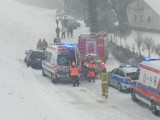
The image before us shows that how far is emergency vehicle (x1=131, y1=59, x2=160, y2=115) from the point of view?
20094mm

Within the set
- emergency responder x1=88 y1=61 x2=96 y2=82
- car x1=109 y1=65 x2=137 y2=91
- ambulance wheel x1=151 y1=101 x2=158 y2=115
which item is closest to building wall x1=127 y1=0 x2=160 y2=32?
emergency responder x1=88 y1=61 x2=96 y2=82

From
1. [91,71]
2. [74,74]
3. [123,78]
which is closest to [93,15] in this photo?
[91,71]

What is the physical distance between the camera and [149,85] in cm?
2100

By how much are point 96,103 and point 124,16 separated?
4188cm

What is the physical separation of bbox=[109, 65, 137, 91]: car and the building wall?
1440 inches

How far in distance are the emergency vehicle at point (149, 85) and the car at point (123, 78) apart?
1.44 metres

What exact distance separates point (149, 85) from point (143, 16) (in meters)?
48.6

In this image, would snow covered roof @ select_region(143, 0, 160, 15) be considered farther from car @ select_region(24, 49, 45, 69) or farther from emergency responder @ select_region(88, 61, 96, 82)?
emergency responder @ select_region(88, 61, 96, 82)

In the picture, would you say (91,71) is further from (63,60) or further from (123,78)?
(123,78)

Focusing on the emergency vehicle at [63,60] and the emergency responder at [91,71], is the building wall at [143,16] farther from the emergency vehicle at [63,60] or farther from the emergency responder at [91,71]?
the emergency vehicle at [63,60]

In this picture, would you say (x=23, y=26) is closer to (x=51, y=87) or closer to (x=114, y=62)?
(x=114, y=62)

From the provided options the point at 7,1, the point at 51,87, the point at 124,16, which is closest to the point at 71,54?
the point at 51,87

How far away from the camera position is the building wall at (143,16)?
64812mm

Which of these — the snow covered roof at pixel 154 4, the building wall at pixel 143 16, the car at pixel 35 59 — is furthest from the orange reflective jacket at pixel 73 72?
the snow covered roof at pixel 154 4
